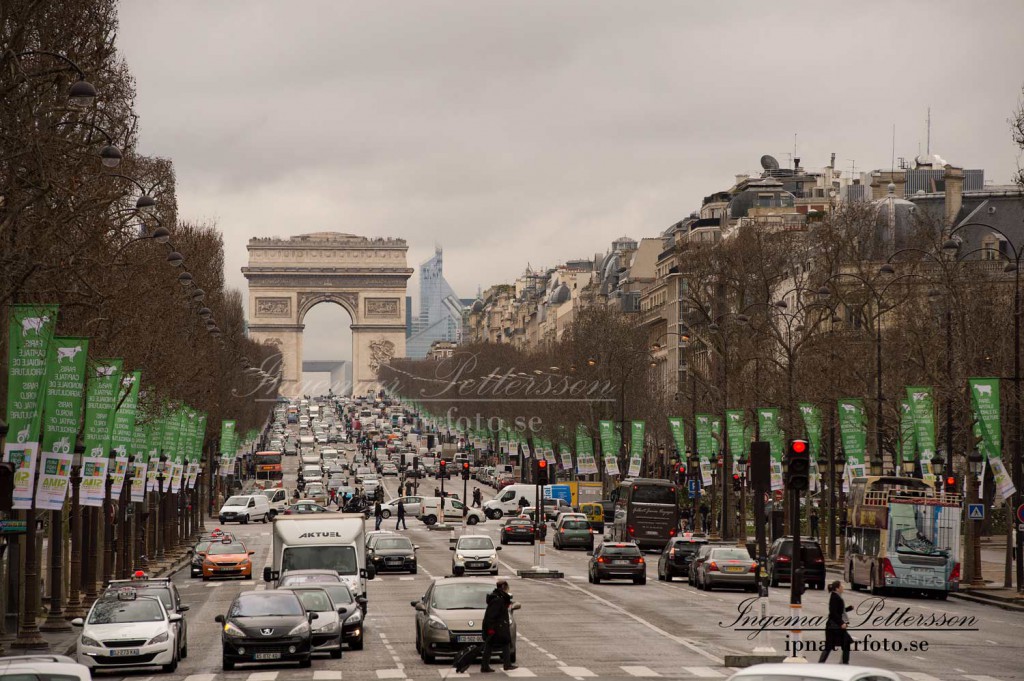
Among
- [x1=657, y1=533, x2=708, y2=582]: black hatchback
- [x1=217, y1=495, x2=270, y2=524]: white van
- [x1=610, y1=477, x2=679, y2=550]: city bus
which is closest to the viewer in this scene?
[x1=657, y1=533, x2=708, y2=582]: black hatchback

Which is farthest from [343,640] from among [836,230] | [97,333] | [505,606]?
[836,230]

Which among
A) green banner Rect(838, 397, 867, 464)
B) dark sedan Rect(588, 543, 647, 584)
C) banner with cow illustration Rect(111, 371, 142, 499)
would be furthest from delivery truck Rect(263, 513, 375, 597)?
green banner Rect(838, 397, 867, 464)

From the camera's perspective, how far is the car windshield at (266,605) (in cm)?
2908

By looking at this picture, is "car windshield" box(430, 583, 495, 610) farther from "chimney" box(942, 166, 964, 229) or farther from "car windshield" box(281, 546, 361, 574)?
"chimney" box(942, 166, 964, 229)

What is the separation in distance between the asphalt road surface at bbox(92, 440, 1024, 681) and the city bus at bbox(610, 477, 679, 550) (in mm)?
15195

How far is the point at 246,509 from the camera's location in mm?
100750

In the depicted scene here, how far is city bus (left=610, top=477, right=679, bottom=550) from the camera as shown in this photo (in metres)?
70.4

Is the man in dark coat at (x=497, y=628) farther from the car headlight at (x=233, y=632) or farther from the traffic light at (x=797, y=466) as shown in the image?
the traffic light at (x=797, y=466)

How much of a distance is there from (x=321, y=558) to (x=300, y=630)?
9.81m

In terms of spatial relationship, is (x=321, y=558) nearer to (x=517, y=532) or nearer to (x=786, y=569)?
(x=786, y=569)

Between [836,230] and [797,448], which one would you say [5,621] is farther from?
[836,230]

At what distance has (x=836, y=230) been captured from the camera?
8294cm

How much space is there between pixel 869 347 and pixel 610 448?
64.8 feet

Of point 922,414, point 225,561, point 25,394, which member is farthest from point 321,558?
point 922,414
